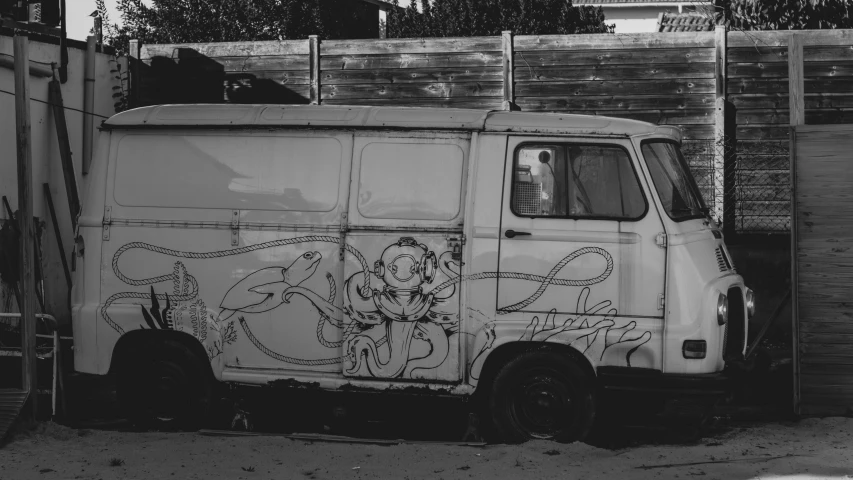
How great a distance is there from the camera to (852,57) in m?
10.5

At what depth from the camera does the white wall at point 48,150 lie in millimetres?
10359

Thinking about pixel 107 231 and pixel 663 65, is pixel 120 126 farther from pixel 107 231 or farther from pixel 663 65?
pixel 663 65

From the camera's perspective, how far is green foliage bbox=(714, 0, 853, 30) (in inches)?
555

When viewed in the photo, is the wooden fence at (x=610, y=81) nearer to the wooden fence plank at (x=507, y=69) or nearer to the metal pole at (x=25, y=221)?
the wooden fence plank at (x=507, y=69)

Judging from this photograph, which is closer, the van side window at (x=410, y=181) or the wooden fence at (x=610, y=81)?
the van side window at (x=410, y=181)

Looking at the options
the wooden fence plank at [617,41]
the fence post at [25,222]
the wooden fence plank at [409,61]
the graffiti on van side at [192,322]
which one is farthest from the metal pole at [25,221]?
the wooden fence plank at [617,41]

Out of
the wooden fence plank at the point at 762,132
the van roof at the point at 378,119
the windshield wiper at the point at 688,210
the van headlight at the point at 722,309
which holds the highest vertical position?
the wooden fence plank at the point at 762,132

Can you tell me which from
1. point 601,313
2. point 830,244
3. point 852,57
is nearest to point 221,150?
point 601,313

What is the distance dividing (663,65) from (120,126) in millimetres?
6253

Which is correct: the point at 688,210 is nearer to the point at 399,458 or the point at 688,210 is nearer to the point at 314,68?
the point at 399,458

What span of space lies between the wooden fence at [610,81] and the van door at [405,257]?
461 cm

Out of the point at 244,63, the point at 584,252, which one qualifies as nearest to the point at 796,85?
the point at 584,252

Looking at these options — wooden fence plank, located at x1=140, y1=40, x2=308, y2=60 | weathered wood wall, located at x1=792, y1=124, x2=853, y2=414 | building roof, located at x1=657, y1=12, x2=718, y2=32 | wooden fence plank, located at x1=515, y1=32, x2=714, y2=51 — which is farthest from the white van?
building roof, located at x1=657, y1=12, x2=718, y2=32

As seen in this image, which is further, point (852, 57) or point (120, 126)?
point (852, 57)
